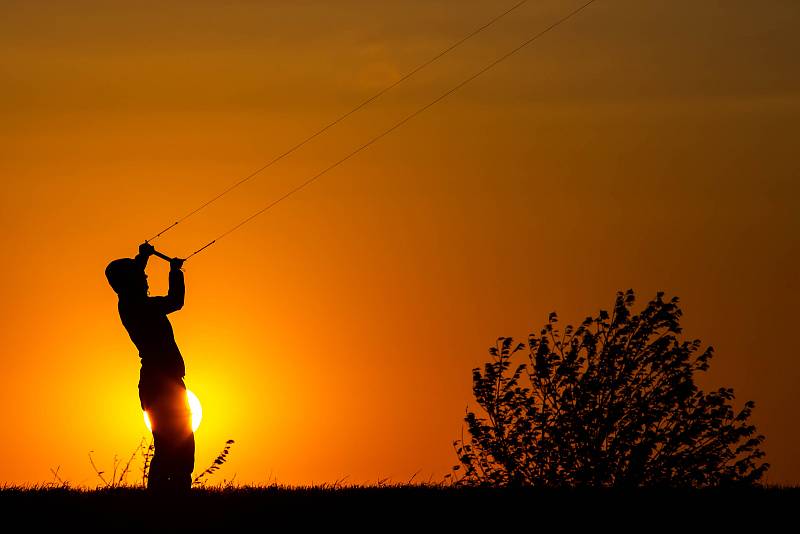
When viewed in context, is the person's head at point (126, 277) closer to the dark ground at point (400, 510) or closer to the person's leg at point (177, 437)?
the person's leg at point (177, 437)

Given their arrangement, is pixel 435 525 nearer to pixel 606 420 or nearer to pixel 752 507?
pixel 752 507

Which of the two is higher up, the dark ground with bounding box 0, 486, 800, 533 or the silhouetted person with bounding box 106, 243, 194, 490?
the silhouetted person with bounding box 106, 243, 194, 490

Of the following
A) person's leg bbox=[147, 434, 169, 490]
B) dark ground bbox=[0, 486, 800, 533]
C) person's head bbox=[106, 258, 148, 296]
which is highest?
person's head bbox=[106, 258, 148, 296]

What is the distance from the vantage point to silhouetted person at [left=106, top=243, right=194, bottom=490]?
15.1m

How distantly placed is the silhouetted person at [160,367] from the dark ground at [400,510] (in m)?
0.37

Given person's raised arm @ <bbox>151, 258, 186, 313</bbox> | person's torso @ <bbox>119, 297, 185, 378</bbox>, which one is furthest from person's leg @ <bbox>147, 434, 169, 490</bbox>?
person's raised arm @ <bbox>151, 258, 186, 313</bbox>

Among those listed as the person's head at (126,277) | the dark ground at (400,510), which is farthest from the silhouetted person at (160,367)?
A: the dark ground at (400,510)

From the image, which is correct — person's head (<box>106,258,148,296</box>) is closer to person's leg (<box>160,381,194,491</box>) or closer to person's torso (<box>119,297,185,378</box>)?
person's torso (<box>119,297,185,378</box>)

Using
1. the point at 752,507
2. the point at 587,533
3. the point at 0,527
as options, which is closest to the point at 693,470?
the point at 752,507

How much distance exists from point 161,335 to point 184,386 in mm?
676

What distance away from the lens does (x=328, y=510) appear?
1390 cm

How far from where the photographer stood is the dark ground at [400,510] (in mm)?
13266

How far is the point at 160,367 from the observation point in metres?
15.2

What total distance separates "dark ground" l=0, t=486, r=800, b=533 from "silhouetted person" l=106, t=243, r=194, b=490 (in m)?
0.37
